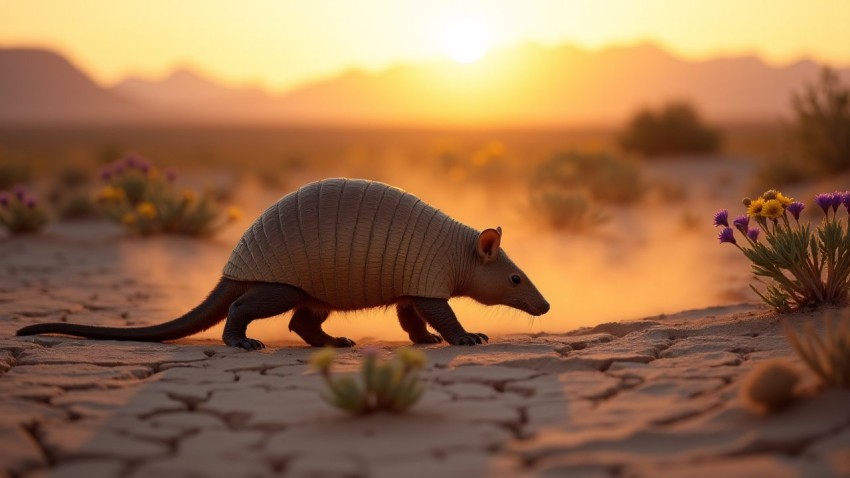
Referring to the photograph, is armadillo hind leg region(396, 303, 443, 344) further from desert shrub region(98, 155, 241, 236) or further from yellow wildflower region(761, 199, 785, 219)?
desert shrub region(98, 155, 241, 236)

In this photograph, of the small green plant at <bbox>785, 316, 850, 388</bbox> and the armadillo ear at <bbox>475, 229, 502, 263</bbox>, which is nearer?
the small green plant at <bbox>785, 316, 850, 388</bbox>

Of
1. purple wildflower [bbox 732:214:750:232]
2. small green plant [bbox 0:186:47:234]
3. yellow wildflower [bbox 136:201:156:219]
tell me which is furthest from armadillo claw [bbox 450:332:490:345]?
small green plant [bbox 0:186:47:234]

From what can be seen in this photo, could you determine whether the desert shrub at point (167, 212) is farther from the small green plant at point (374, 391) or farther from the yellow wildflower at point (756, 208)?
the small green plant at point (374, 391)

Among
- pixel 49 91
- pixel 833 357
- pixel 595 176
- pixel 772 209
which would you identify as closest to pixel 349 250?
pixel 772 209

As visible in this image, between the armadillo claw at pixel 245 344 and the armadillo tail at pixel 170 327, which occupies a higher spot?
the armadillo tail at pixel 170 327

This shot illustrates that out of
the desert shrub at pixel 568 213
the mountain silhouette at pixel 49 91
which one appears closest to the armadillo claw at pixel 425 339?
the desert shrub at pixel 568 213

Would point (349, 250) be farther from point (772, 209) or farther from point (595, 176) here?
point (595, 176)
